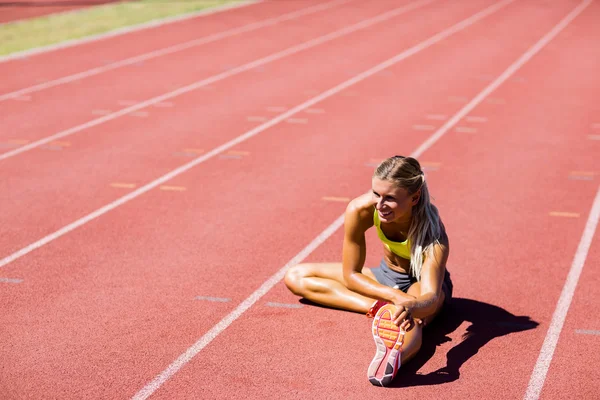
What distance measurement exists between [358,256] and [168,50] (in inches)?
587

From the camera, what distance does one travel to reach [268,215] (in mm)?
9125

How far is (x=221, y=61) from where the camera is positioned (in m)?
18.9

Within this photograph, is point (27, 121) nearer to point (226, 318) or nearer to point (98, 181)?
point (98, 181)

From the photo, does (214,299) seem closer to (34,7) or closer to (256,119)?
(256,119)

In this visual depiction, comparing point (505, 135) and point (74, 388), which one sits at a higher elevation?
point (74, 388)

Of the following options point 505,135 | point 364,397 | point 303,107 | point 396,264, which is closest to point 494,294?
point 396,264

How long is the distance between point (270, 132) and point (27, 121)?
3.71 meters

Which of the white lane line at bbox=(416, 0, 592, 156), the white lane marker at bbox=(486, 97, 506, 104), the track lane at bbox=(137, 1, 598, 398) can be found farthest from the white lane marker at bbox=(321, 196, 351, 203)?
the white lane marker at bbox=(486, 97, 506, 104)

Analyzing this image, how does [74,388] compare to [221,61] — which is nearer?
[74,388]

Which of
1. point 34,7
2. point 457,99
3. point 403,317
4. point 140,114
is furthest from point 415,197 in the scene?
point 34,7

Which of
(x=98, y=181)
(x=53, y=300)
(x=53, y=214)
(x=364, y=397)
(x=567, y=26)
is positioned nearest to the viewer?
(x=364, y=397)

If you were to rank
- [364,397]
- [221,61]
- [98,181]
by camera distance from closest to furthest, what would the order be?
[364,397], [98,181], [221,61]

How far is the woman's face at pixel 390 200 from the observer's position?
5562 millimetres

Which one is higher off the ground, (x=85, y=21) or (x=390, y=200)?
(x=390, y=200)
